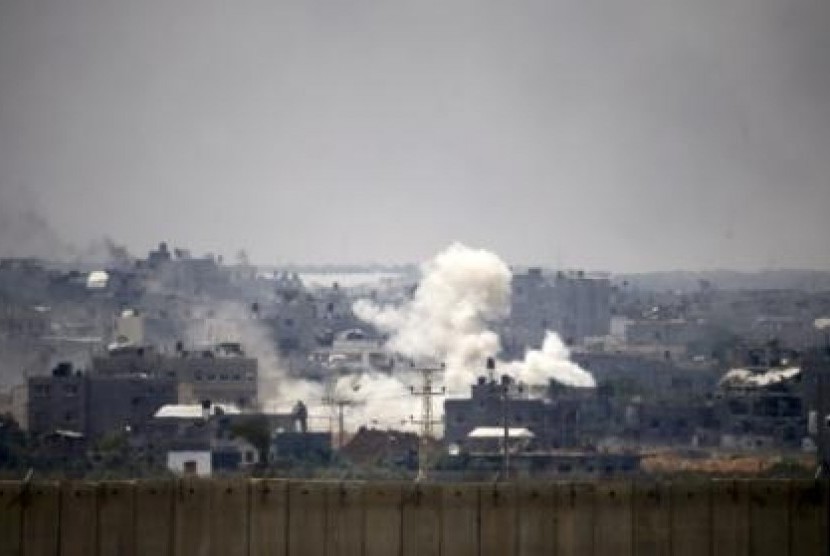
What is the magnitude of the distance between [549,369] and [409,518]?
120m

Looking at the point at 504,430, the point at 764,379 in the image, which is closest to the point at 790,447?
the point at 504,430

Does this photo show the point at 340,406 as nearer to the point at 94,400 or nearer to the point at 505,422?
the point at 94,400

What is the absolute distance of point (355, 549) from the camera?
41.1m

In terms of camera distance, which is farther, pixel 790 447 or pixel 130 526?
pixel 790 447

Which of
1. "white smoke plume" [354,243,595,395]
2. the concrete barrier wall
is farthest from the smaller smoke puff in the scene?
the concrete barrier wall

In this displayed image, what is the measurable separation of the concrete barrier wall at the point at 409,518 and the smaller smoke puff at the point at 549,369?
10785 centimetres

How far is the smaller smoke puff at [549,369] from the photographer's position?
15488 centimetres

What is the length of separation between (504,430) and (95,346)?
5264 centimetres

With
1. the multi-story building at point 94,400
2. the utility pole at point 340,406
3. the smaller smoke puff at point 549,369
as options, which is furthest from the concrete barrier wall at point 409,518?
the smaller smoke puff at point 549,369

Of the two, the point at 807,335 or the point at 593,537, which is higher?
Answer: the point at 807,335

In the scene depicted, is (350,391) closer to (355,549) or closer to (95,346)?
(95,346)

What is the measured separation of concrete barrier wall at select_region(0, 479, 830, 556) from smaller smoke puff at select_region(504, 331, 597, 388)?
107850 mm

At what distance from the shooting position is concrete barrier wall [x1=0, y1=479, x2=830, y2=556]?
4069 centimetres

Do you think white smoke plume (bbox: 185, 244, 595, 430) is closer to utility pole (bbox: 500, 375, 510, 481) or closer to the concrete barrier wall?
utility pole (bbox: 500, 375, 510, 481)
